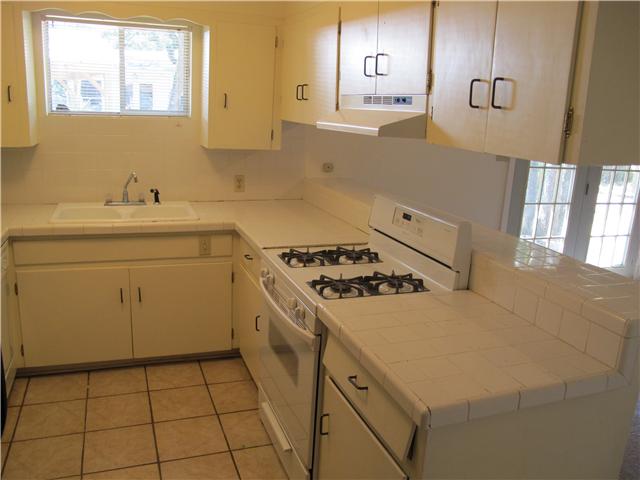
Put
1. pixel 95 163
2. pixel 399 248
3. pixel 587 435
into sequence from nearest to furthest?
pixel 587 435
pixel 399 248
pixel 95 163

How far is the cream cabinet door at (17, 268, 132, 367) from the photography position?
10.2 feet

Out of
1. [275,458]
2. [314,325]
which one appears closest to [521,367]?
[314,325]

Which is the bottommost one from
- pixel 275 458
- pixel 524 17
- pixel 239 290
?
pixel 275 458

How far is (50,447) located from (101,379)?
66 cm

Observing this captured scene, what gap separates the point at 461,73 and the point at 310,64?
139 centimetres

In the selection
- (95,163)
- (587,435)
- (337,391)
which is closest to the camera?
(587,435)

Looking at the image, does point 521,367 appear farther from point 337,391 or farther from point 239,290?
point 239,290

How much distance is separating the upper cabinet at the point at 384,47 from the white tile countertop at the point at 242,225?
747mm

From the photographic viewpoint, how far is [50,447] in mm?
2625

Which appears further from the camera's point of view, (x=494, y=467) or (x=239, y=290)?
(x=239, y=290)

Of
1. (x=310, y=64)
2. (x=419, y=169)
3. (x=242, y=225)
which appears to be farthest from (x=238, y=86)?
(x=419, y=169)

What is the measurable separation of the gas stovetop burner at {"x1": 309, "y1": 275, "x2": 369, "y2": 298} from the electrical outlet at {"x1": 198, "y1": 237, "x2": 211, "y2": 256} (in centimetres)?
126

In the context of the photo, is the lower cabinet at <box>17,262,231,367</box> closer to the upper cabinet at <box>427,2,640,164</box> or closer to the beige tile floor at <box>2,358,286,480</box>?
the beige tile floor at <box>2,358,286,480</box>

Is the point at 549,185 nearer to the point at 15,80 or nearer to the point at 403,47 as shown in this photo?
the point at 403,47
